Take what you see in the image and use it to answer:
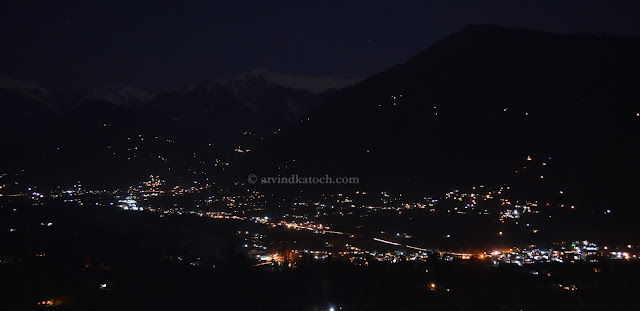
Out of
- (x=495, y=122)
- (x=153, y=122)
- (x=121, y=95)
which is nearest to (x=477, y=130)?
(x=495, y=122)

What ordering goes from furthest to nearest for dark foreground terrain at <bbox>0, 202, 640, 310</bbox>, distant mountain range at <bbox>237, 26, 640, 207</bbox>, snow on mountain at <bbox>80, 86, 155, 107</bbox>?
snow on mountain at <bbox>80, 86, 155, 107</bbox>, distant mountain range at <bbox>237, 26, 640, 207</bbox>, dark foreground terrain at <bbox>0, 202, 640, 310</bbox>

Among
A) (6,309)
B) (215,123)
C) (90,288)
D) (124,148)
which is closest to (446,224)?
(90,288)

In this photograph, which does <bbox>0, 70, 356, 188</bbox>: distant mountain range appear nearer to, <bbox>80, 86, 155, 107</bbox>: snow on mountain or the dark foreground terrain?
<bbox>80, 86, 155, 107</bbox>: snow on mountain

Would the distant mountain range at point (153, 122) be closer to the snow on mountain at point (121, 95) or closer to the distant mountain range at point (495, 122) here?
the snow on mountain at point (121, 95)

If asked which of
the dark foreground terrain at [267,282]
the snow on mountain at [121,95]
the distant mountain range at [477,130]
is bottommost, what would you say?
the dark foreground terrain at [267,282]

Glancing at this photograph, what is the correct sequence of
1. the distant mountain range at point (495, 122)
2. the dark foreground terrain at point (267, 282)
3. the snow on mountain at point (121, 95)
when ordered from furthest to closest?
the snow on mountain at point (121, 95) → the distant mountain range at point (495, 122) → the dark foreground terrain at point (267, 282)

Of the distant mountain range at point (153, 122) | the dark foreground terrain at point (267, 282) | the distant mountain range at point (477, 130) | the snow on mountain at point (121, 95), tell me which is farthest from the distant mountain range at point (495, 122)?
the snow on mountain at point (121, 95)

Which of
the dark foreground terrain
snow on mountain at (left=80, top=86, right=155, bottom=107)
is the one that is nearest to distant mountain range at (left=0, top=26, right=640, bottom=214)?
the dark foreground terrain

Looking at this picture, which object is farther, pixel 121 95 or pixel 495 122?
pixel 121 95

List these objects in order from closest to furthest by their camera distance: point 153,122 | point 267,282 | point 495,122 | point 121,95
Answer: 1. point 267,282
2. point 495,122
3. point 153,122
4. point 121,95

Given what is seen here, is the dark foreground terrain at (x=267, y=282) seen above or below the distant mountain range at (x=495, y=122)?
below

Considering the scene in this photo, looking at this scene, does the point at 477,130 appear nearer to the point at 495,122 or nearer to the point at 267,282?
the point at 495,122
